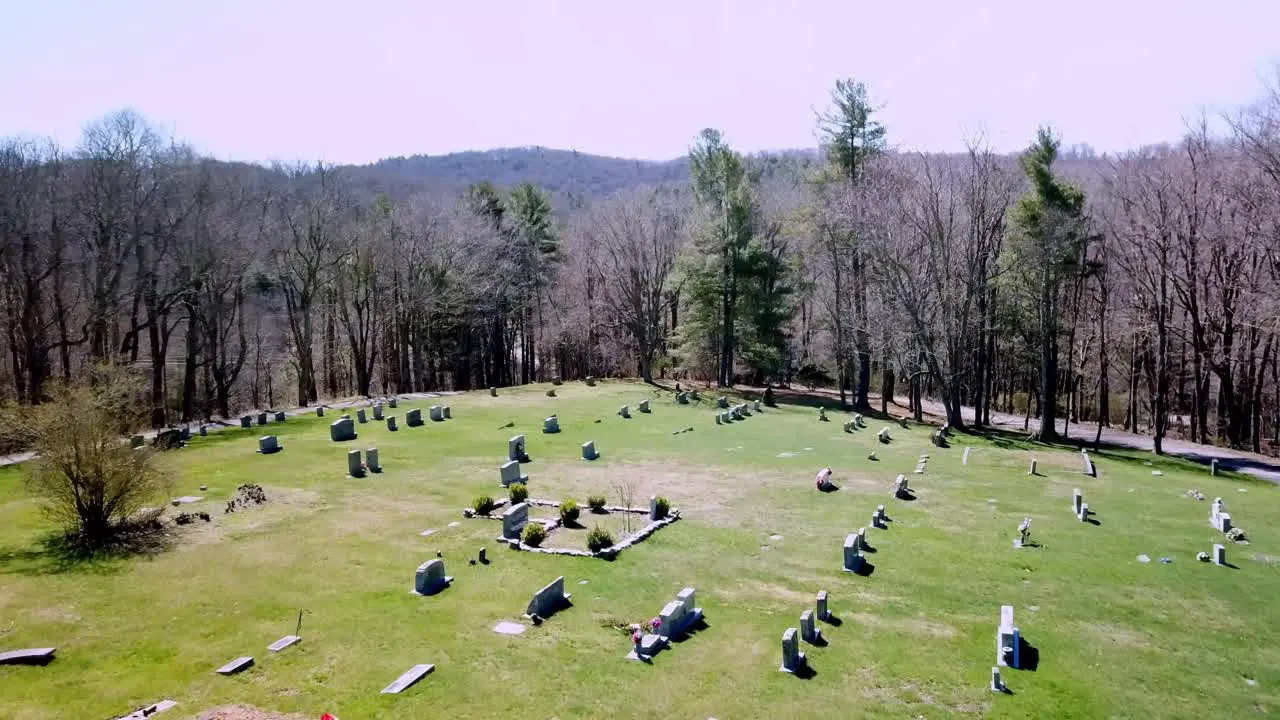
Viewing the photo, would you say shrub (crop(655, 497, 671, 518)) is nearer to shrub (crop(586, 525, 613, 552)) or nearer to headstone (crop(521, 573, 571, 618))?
shrub (crop(586, 525, 613, 552))

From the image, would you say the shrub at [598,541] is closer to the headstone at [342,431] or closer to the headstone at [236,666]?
the headstone at [236,666]

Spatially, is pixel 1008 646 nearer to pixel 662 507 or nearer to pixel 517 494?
pixel 662 507

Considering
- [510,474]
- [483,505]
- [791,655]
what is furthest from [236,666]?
[510,474]

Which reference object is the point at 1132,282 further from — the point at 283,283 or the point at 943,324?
the point at 283,283

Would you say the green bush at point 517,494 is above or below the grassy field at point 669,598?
above

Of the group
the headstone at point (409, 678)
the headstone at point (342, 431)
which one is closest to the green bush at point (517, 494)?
the headstone at point (409, 678)

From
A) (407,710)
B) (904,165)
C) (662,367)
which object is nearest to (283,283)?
(662,367)
